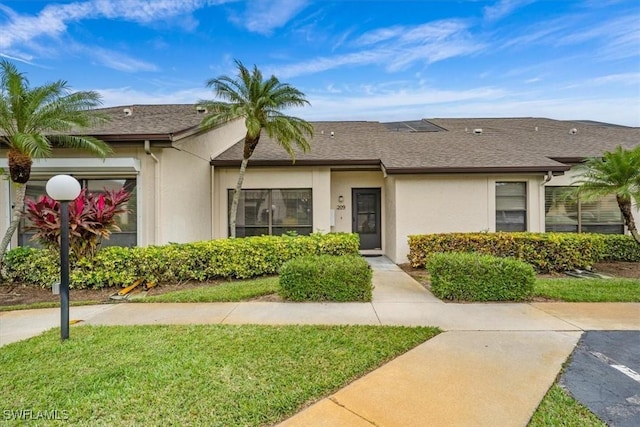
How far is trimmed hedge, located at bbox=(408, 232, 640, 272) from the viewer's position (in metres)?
8.05

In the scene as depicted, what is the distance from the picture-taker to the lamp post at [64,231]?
3.92 m

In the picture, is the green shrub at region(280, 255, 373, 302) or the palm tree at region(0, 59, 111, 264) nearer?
the green shrub at region(280, 255, 373, 302)

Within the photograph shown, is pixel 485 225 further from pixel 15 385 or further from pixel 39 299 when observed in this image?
pixel 39 299

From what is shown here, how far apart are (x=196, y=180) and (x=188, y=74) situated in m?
9.41

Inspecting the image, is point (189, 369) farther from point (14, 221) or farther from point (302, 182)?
point (302, 182)

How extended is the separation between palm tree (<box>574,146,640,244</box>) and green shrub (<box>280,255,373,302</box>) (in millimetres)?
7050

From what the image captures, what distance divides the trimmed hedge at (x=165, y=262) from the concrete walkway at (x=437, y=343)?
132 centimetres

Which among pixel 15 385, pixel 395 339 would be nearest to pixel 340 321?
pixel 395 339

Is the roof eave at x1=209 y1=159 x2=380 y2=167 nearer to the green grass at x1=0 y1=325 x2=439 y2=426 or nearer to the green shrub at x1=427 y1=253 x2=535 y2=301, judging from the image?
the green shrub at x1=427 y1=253 x2=535 y2=301

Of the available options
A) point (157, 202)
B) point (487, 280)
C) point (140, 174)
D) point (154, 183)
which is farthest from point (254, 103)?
point (487, 280)

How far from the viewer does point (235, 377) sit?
2.96 metres

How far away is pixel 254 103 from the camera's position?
8781 mm

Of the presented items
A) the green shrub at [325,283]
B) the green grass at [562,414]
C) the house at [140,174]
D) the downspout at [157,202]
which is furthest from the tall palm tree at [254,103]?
the green grass at [562,414]

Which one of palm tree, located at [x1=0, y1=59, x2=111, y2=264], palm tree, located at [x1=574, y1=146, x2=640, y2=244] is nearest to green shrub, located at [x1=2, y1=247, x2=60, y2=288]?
palm tree, located at [x1=0, y1=59, x2=111, y2=264]
